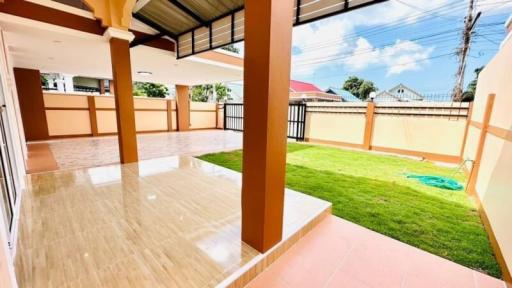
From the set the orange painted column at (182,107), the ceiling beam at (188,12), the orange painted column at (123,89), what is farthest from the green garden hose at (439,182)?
the orange painted column at (182,107)

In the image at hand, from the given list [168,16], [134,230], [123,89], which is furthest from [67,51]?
[134,230]

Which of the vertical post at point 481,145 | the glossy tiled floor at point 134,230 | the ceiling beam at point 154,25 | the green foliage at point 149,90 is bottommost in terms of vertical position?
the glossy tiled floor at point 134,230

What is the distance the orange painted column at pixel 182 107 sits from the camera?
10312mm

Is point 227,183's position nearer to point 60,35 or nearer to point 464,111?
point 60,35

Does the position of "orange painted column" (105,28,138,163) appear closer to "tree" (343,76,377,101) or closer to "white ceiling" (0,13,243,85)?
"white ceiling" (0,13,243,85)

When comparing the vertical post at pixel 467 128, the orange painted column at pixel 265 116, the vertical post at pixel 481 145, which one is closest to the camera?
the orange painted column at pixel 265 116

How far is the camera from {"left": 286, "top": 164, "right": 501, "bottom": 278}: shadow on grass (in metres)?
1.90

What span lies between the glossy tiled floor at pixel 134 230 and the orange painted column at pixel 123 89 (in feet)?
2.90

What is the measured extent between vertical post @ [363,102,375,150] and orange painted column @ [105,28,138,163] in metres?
6.27

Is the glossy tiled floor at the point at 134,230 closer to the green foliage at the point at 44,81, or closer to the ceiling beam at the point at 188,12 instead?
the ceiling beam at the point at 188,12

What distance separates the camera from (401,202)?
2846 millimetres

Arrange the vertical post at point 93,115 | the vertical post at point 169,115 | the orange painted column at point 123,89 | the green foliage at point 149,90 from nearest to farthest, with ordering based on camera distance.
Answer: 1. the orange painted column at point 123,89
2. the vertical post at point 93,115
3. the vertical post at point 169,115
4. the green foliage at point 149,90

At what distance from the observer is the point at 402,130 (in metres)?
5.93

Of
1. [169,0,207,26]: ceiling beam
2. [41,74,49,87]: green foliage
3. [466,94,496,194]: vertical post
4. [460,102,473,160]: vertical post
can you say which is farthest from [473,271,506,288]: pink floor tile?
[41,74,49,87]: green foliage
